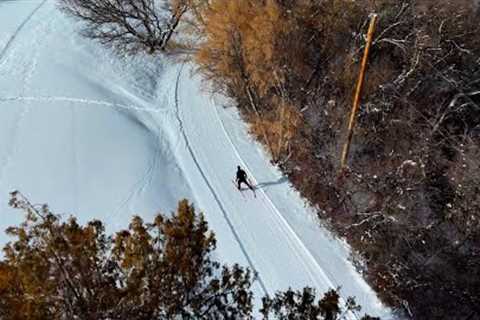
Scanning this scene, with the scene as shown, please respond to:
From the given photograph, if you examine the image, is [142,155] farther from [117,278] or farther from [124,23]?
[117,278]

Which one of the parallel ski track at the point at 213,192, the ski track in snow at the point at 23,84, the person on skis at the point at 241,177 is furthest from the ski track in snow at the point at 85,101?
the person on skis at the point at 241,177

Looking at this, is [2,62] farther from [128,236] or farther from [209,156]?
[128,236]

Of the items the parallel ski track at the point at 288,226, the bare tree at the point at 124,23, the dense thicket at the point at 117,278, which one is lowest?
the dense thicket at the point at 117,278

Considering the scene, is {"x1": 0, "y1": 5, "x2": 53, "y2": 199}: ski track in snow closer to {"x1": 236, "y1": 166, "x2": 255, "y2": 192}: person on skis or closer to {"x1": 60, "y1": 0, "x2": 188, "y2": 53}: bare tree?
{"x1": 60, "y1": 0, "x2": 188, "y2": 53}: bare tree

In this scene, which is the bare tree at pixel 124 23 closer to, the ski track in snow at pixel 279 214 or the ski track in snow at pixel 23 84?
the ski track in snow at pixel 23 84

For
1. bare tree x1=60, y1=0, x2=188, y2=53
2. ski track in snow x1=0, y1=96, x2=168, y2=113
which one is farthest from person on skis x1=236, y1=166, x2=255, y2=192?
bare tree x1=60, y1=0, x2=188, y2=53

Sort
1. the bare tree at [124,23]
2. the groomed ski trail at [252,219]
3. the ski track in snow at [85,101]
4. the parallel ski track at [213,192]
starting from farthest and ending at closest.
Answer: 1. the bare tree at [124,23]
2. the ski track in snow at [85,101]
3. the parallel ski track at [213,192]
4. the groomed ski trail at [252,219]
